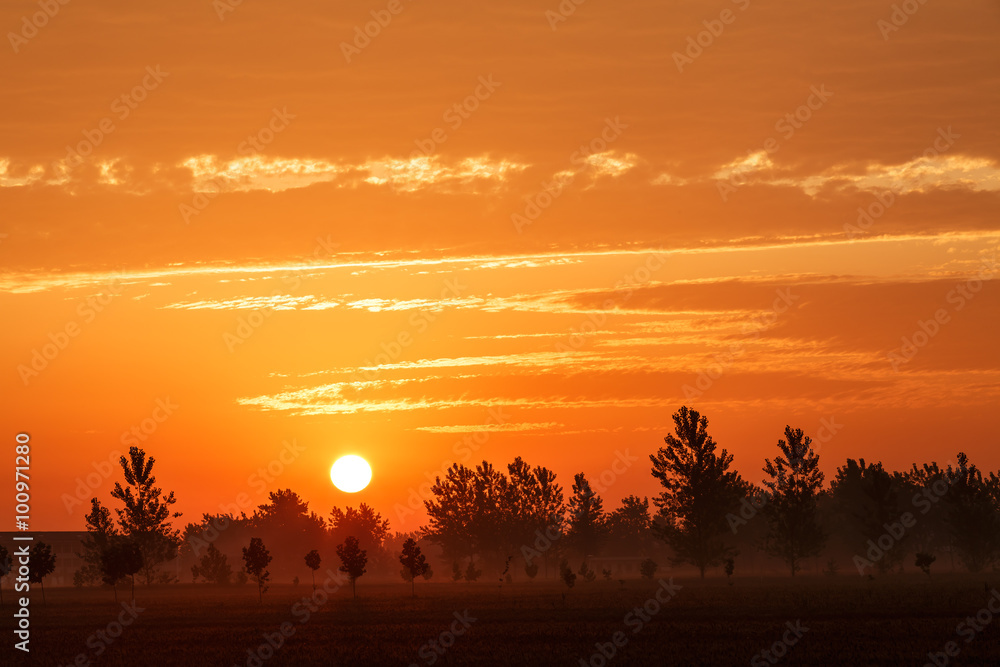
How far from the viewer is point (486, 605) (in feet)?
209

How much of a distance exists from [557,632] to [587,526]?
313 ft

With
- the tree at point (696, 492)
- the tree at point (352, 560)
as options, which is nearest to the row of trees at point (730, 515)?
the tree at point (696, 492)

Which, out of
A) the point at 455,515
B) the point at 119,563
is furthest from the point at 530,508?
the point at 119,563

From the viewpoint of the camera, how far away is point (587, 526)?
13800 centimetres

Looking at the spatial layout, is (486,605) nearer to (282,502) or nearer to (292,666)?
(292,666)

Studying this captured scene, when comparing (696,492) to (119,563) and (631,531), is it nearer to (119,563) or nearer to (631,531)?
(119,563)

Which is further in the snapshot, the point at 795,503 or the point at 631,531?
the point at 631,531

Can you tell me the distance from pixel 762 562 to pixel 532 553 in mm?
41910

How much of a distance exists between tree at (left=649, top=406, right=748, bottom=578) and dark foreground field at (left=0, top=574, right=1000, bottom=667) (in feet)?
105

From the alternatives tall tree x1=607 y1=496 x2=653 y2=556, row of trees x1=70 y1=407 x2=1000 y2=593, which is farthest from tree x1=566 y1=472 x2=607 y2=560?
tall tree x1=607 y1=496 x2=653 y2=556

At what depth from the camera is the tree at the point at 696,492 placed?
99.5m

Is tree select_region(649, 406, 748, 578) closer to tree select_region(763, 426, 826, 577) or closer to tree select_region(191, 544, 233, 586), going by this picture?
tree select_region(763, 426, 826, 577)

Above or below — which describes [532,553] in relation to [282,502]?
below

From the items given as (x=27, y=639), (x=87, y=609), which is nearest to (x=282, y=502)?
(x=87, y=609)
